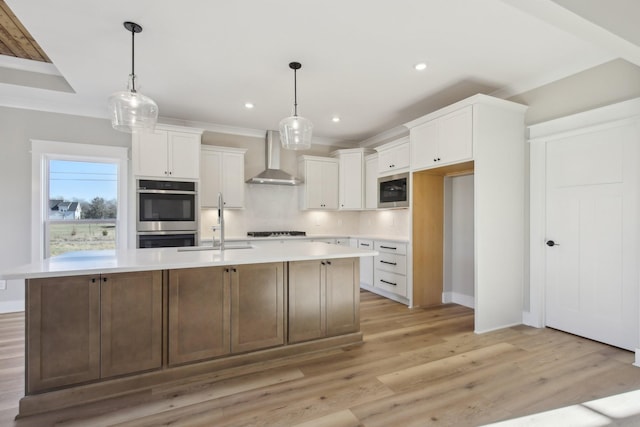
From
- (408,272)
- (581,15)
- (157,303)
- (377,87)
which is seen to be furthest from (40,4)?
(408,272)

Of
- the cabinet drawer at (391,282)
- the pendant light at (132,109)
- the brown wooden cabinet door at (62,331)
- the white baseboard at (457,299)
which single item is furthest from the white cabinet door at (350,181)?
the brown wooden cabinet door at (62,331)

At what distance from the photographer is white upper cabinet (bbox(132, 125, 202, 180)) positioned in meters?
4.22

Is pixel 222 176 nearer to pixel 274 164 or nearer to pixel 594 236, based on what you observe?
pixel 274 164

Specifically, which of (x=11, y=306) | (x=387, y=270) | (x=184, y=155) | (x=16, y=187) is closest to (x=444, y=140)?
(x=387, y=270)

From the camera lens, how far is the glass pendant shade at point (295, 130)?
2.82 meters

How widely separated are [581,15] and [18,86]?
5.32 metres

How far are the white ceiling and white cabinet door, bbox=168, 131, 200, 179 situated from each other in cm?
40

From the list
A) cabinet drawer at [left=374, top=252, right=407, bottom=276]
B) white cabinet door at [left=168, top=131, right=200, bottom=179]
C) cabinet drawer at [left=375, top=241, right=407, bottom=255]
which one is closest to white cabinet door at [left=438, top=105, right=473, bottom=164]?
cabinet drawer at [left=375, top=241, right=407, bottom=255]

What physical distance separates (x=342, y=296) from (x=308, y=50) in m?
2.28

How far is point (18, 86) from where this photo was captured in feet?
12.0

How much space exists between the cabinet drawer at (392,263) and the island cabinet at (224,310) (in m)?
2.24

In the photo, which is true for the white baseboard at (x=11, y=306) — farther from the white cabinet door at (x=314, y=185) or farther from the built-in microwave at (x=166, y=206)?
the white cabinet door at (x=314, y=185)

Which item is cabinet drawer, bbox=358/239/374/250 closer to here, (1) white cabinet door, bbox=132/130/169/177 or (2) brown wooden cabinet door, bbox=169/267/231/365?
(2) brown wooden cabinet door, bbox=169/267/231/365

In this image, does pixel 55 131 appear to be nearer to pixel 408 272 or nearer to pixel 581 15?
pixel 408 272
